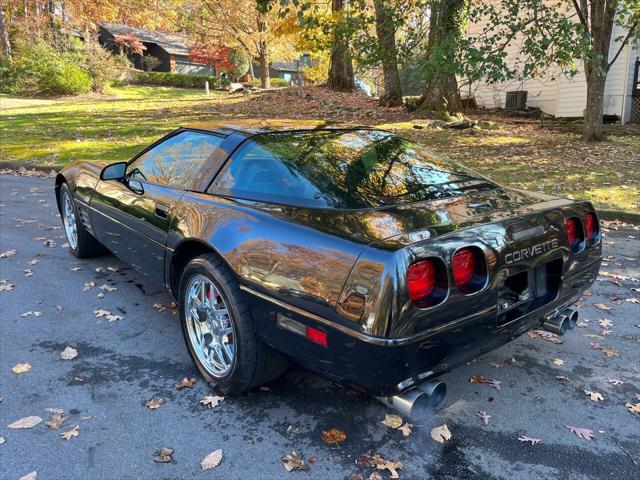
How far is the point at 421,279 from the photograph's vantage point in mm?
2188

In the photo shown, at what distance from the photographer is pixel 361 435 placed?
264 cm

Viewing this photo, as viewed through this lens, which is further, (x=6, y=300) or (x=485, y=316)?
(x=6, y=300)

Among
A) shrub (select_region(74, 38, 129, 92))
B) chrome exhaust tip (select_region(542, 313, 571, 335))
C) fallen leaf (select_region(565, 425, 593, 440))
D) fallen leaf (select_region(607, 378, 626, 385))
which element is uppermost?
shrub (select_region(74, 38, 129, 92))

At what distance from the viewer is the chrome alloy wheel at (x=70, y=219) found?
206 inches

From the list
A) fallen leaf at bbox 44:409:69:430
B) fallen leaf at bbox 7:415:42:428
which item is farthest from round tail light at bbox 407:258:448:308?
fallen leaf at bbox 7:415:42:428

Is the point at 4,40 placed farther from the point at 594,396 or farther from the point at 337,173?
the point at 594,396

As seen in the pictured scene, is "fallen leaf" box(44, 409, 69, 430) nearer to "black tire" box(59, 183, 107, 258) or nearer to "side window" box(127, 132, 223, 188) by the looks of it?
"side window" box(127, 132, 223, 188)

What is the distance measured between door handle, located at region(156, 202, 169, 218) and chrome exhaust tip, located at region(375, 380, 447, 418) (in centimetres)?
187

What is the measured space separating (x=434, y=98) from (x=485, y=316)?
13.9 metres

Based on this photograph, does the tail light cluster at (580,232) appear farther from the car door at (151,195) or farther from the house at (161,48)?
the house at (161,48)

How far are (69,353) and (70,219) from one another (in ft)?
7.52

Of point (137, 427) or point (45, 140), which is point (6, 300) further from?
point (45, 140)

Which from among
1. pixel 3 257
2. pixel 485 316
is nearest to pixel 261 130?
pixel 485 316

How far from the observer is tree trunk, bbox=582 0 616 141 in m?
10.6
